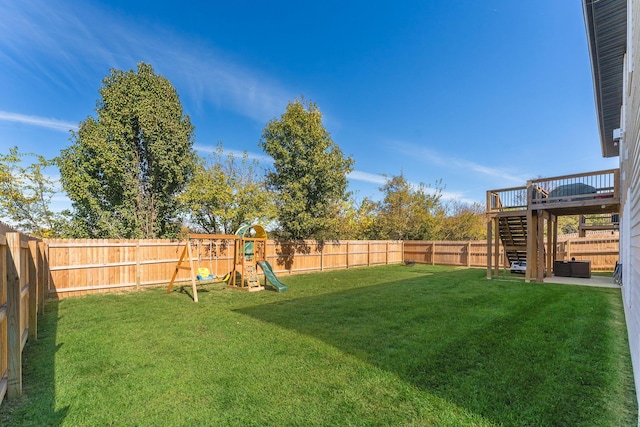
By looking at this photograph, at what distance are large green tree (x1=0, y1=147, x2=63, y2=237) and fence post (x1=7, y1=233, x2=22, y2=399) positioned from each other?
9823 mm

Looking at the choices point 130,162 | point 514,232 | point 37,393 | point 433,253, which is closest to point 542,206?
point 514,232

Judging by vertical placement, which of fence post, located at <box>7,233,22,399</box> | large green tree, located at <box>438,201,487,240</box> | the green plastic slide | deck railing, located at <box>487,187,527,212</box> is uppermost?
deck railing, located at <box>487,187,527,212</box>

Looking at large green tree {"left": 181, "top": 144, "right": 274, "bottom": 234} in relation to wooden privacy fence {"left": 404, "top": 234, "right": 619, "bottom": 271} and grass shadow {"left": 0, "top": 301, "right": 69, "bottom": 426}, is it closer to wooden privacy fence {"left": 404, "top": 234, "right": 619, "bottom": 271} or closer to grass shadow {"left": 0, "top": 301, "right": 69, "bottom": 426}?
grass shadow {"left": 0, "top": 301, "right": 69, "bottom": 426}

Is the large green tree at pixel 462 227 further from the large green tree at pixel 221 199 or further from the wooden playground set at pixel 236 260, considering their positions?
the wooden playground set at pixel 236 260

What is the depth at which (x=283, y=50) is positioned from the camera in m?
12.4

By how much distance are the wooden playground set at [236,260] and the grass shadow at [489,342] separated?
2.48m

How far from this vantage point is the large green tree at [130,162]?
33.1 feet

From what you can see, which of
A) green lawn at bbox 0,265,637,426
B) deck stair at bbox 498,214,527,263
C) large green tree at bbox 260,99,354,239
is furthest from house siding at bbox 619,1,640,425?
large green tree at bbox 260,99,354,239

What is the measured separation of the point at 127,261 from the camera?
8836mm

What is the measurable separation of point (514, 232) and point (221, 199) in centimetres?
1153

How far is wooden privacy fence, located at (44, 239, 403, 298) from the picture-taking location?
25.4 feet

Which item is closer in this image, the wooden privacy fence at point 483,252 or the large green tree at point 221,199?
the large green tree at point 221,199

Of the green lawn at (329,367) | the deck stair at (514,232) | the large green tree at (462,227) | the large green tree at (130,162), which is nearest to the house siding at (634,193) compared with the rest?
the green lawn at (329,367)

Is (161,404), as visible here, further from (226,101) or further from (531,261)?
(226,101)
